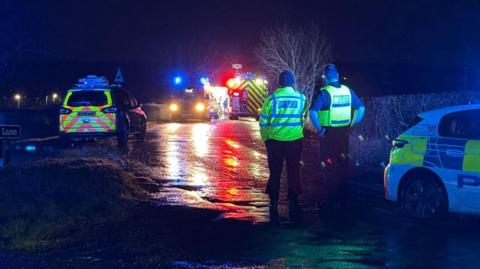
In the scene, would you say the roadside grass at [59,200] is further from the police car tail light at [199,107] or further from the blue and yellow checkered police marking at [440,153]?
the police car tail light at [199,107]

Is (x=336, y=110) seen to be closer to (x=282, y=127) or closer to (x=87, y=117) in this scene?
(x=282, y=127)

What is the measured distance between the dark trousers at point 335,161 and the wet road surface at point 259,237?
28cm

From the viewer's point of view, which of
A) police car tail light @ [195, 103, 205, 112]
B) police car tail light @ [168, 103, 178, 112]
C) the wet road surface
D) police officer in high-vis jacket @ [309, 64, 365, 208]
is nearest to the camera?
the wet road surface

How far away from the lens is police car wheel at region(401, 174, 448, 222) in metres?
7.91

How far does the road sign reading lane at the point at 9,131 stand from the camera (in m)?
10.7

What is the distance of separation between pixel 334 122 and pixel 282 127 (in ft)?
2.40

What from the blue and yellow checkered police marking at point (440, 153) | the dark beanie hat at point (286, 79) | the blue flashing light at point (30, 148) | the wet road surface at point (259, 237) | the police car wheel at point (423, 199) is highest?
the dark beanie hat at point (286, 79)

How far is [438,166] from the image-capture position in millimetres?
7906

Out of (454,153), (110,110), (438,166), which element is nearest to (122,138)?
(110,110)

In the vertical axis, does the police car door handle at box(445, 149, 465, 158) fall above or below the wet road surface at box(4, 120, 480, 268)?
above

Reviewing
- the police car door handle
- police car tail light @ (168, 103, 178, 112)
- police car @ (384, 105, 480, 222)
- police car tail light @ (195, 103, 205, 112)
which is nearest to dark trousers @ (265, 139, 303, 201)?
police car @ (384, 105, 480, 222)

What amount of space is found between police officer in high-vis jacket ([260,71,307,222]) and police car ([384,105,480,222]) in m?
1.21

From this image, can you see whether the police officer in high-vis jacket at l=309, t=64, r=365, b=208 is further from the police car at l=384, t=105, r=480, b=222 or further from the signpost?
the signpost

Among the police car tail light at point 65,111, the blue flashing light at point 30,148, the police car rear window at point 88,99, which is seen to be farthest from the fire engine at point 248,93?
the police car tail light at point 65,111
